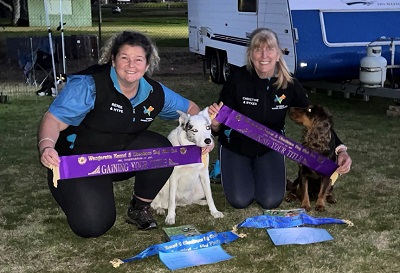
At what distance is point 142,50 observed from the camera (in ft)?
11.5

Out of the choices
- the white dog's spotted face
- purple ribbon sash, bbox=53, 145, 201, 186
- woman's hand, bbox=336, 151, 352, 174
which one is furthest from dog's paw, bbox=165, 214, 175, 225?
woman's hand, bbox=336, 151, 352, 174

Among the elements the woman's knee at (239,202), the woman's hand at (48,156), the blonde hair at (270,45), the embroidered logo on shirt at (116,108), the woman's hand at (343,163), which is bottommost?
the woman's knee at (239,202)

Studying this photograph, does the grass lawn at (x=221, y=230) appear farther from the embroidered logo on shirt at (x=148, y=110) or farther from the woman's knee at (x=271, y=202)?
the embroidered logo on shirt at (x=148, y=110)

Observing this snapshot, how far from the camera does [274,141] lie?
4.33 m

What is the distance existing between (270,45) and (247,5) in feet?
19.9

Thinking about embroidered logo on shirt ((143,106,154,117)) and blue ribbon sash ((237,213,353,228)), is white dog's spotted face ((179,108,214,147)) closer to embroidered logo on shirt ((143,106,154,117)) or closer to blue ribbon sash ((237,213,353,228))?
embroidered logo on shirt ((143,106,154,117))

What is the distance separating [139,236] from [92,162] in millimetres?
692

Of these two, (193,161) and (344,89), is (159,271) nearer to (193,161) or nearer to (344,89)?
(193,161)

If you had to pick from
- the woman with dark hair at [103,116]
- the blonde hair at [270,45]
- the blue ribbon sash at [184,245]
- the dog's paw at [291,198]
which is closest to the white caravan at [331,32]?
the dog's paw at [291,198]

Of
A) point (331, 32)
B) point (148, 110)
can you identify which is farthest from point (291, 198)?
point (331, 32)

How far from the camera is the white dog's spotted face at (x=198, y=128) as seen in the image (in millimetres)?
3904

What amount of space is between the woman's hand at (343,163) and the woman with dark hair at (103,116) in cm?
138

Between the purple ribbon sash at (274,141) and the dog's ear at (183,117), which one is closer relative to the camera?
the dog's ear at (183,117)

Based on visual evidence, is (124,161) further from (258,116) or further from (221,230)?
(258,116)
